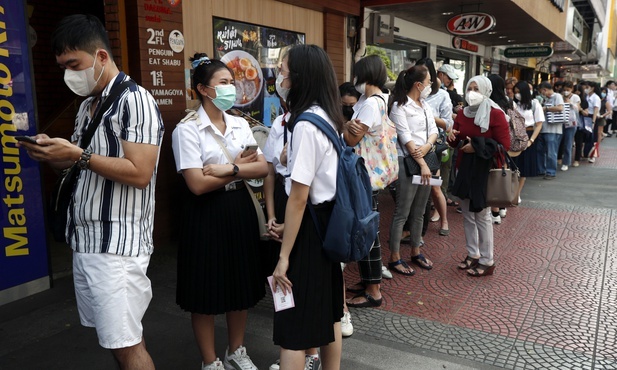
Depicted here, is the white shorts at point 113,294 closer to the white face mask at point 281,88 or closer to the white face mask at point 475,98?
the white face mask at point 281,88

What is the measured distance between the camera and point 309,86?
97.8 inches

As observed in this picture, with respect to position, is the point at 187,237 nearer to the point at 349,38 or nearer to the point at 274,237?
the point at 274,237

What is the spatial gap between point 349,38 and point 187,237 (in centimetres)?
638

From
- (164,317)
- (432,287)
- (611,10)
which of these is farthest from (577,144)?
(611,10)

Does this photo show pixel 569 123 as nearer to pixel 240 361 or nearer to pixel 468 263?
pixel 468 263

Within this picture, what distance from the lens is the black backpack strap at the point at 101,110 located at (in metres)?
2.23

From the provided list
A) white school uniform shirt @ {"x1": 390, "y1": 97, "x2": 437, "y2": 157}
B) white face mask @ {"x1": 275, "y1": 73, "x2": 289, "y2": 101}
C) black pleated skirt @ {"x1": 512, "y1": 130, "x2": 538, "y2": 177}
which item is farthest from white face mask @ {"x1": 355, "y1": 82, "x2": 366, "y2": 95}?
black pleated skirt @ {"x1": 512, "y1": 130, "x2": 538, "y2": 177}

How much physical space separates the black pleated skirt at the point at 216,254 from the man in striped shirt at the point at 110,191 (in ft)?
2.03

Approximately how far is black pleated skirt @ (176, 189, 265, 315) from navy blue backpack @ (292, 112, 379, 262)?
673 mm

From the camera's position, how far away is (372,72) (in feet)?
13.2

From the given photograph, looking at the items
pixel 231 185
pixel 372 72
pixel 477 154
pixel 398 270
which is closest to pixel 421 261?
pixel 398 270

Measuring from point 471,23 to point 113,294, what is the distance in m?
9.60

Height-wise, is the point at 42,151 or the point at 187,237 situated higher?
the point at 42,151

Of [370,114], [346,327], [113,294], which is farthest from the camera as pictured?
[370,114]
